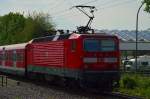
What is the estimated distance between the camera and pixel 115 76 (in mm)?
24312

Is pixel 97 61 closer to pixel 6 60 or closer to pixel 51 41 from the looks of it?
pixel 51 41

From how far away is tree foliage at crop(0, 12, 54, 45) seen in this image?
8112cm

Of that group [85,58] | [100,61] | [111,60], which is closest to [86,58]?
[85,58]

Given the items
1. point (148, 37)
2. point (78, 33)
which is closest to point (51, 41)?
point (78, 33)

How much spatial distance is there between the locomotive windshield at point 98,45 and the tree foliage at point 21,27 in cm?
4828

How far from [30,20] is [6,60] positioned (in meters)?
46.5

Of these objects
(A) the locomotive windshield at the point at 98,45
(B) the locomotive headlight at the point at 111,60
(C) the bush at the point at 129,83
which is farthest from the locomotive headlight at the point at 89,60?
(C) the bush at the point at 129,83

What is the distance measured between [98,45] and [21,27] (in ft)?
232

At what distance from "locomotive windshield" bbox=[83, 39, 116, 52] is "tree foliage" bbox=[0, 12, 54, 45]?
4828cm

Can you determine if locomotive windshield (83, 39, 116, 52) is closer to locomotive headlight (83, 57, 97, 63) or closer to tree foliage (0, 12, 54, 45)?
locomotive headlight (83, 57, 97, 63)

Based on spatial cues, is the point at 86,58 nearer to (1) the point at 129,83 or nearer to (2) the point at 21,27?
(1) the point at 129,83

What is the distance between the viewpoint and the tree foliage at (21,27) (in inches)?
3194

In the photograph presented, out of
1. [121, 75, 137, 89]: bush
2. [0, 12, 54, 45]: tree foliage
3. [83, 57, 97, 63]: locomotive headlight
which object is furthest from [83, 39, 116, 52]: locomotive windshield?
[0, 12, 54, 45]: tree foliage

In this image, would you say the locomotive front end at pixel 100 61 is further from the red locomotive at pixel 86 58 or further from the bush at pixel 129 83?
the bush at pixel 129 83
